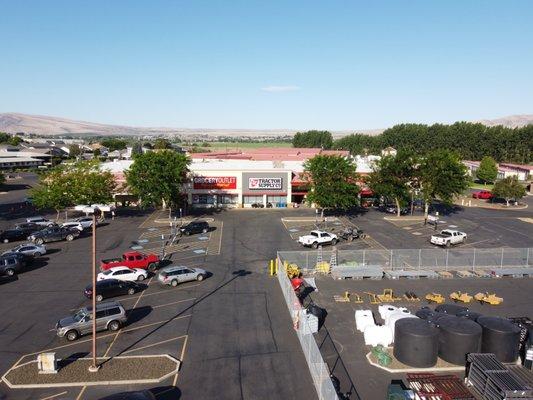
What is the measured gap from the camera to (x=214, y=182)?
73.4 meters

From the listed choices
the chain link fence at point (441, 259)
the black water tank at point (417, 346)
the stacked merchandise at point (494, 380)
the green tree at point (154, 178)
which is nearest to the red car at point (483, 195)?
the chain link fence at point (441, 259)

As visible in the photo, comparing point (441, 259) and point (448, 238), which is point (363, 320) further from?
point (448, 238)

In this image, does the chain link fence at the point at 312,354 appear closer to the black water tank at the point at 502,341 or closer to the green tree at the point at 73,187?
the black water tank at the point at 502,341

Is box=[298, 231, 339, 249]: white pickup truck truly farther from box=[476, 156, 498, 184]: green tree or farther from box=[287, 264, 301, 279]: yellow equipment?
box=[476, 156, 498, 184]: green tree

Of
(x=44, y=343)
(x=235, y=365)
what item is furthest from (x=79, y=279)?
(x=235, y=365)

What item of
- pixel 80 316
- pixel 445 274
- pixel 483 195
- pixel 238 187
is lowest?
pixel 445 274

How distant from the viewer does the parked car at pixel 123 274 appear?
36750 millimetres

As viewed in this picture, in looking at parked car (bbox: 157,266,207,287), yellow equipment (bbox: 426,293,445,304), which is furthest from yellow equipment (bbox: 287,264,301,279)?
yellow equipment (bbox: 426,293,445,304)

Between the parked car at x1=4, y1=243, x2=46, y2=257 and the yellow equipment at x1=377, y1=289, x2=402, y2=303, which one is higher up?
the yellow equipment at x1=377, y1=289, x2=402, y2=303

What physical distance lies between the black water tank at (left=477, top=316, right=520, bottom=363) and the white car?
2665cm

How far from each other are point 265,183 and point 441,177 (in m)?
27.7

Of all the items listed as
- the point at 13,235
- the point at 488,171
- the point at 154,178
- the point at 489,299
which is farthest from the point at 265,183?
the point at 488,171

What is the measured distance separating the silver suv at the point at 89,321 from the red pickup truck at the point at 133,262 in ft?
37.2

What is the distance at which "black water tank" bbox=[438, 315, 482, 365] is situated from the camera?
23.7m
